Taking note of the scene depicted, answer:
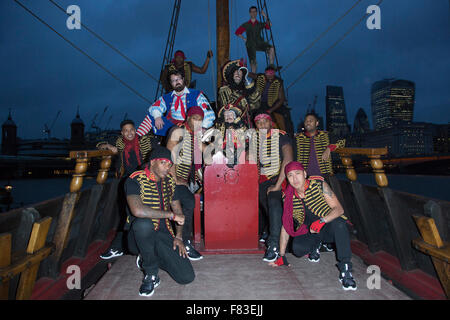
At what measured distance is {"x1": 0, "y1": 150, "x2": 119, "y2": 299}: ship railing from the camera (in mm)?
1975

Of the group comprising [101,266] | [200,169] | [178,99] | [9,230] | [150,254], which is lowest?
[101,266]

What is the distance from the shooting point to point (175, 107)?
4246 mm

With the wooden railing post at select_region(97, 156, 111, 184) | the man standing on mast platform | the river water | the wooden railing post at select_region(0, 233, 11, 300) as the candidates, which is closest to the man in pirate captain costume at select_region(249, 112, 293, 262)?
the wooden railing post at select_region(97, 156, 111, 184)

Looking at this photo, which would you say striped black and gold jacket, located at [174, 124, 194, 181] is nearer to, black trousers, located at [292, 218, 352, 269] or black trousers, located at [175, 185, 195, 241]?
black trousers, located at [175, 185, 195, 241]

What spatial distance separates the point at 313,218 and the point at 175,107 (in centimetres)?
269

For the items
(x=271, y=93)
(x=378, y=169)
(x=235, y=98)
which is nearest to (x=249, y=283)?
(x=378, y=169)

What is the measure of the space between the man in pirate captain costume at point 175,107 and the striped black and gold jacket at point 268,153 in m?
0.94

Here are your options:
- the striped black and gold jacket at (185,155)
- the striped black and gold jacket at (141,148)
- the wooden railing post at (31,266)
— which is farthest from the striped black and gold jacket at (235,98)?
the wooden railing post at (31,266)

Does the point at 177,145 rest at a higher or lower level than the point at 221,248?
higher

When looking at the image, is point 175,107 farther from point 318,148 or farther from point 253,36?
point 253,36

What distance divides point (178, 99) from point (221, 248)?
2404mm
